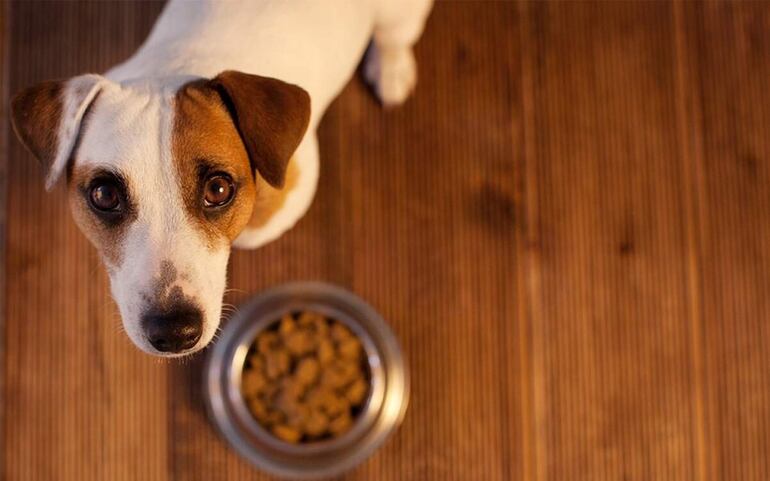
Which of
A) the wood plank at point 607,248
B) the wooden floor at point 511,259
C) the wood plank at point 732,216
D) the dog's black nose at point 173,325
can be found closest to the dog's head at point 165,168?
the dog's black nose at point 173,325

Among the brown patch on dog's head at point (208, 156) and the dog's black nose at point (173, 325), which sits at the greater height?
the brown patch on dog's head at point (208, 156)

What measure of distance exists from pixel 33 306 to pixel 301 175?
3.04 ft

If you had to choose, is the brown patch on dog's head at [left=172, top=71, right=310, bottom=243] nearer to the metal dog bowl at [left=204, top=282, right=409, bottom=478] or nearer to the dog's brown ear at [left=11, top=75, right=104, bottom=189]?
the dog's brown ear at [left=11, top=75, right=104, bottom=189]

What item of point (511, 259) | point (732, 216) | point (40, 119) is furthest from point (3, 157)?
point (732, 216)

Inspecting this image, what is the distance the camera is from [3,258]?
1.92 meters

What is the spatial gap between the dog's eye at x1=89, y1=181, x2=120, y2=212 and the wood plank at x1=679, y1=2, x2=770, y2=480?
63.3 inches

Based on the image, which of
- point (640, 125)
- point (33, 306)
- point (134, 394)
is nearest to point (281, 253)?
point (134, 394)

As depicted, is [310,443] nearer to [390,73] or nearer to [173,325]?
[173,325]

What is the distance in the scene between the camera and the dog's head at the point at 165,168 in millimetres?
1139

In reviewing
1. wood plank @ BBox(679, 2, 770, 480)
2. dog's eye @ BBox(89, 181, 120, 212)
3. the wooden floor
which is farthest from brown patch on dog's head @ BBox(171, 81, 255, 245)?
wood plank @ BBox(679, 2, 770, 480)

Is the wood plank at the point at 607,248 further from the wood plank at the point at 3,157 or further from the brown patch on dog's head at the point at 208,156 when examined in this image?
the wood plank at the point at 3,157

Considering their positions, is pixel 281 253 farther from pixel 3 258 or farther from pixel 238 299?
pixel 3 258

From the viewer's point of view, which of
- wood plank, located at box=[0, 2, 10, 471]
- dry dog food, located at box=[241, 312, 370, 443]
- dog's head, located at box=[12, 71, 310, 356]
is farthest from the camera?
wood plank, located at box=[0, 2, 10, 471]

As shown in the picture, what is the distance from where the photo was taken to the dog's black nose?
115cm
